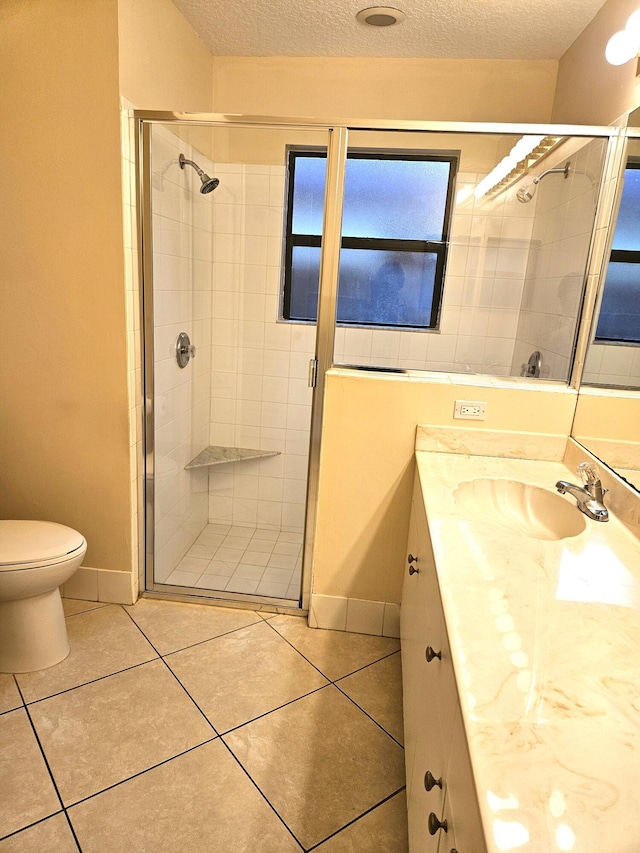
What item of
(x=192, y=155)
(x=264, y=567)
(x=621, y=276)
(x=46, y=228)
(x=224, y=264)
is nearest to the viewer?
(x=621, y=276)

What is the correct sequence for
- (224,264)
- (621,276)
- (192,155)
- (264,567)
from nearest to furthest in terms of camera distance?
1. (621,276)
2. (192,155)
3. (224,264)
4. (264,567)

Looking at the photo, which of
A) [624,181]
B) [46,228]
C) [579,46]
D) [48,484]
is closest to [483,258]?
[624,181]

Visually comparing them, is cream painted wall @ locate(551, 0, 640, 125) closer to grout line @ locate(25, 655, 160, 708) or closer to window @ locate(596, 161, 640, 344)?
window @ locate(596, 161, 640, 344)

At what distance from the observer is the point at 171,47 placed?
2.25 m

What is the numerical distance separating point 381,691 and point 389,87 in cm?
263

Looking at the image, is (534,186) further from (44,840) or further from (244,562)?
(44,840)

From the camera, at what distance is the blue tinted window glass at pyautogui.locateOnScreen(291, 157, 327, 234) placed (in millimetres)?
2139

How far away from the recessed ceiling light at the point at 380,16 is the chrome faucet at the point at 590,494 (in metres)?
1.84

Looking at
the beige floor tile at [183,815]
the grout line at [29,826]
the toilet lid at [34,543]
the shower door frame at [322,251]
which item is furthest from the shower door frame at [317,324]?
the grout line at [29,826]

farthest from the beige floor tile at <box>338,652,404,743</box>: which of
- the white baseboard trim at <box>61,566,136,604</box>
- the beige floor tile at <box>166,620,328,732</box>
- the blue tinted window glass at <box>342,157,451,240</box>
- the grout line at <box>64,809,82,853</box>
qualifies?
the blue tinted window glass at <box>342,157,451,240</box>

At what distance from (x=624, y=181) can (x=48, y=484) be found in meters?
2.43

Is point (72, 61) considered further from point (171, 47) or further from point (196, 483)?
point (196, 483)

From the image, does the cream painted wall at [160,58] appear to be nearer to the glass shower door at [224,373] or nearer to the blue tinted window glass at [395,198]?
the glass shower door at [224,373]

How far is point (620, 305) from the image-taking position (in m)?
1.70
